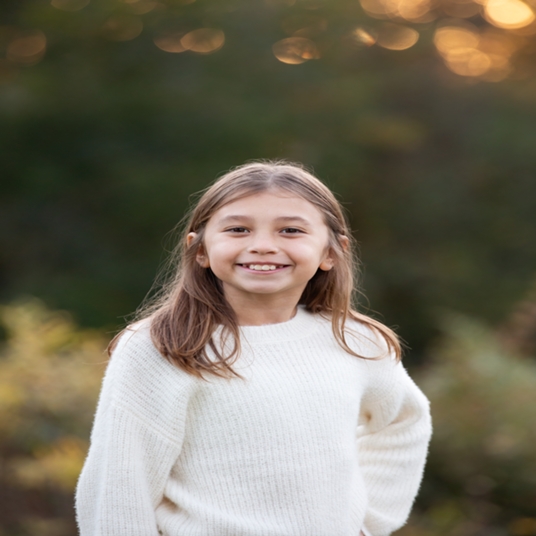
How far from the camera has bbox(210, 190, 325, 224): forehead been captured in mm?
1756

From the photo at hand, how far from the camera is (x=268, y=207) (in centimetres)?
176

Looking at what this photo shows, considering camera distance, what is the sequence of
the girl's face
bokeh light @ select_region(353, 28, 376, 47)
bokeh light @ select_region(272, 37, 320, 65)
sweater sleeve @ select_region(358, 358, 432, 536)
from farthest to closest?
bokeh light @ select_region(272, 37, 320, 65), bokeh light @ select_region(353, 28, 376, 47), sweater sleeve @ select_region(358, 358, 432, 536), the girl's face

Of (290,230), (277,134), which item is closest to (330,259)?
(290,230)

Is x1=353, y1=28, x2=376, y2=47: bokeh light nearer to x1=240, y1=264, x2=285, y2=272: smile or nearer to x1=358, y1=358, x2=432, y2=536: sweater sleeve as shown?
x1=358, y1=358, x2=432, y2=536: sweater sleeve

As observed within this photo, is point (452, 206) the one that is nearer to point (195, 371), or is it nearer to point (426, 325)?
point (426, 325)

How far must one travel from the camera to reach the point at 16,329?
3.86 m

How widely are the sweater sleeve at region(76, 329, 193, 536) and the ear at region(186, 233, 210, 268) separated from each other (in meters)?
0.28

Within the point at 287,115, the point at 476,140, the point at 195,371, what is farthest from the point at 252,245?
the point at 476,140

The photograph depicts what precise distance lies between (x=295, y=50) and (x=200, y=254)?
250 inches

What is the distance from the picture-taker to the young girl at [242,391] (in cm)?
166

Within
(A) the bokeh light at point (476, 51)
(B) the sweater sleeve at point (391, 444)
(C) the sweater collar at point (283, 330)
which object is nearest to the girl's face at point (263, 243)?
(C) the sweater collar at point (283, 330)

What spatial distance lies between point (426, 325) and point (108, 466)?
265 inches

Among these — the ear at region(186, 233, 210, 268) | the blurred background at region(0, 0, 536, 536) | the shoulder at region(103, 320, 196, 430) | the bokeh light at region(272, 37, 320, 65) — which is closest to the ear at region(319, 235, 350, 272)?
the ear at region(186, 233, 210, 268)

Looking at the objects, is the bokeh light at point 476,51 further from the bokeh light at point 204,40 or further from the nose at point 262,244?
the nose at point 262,244
